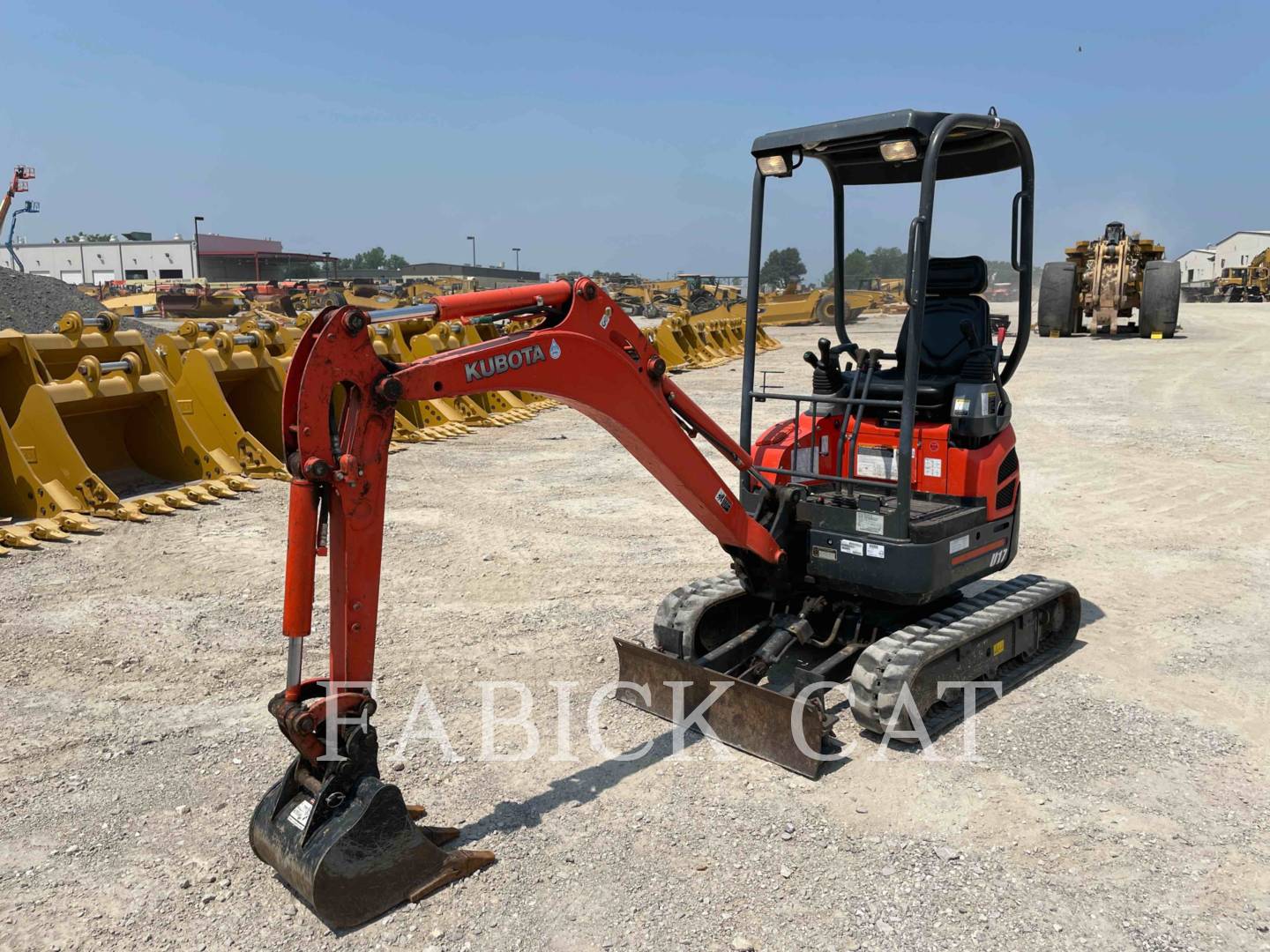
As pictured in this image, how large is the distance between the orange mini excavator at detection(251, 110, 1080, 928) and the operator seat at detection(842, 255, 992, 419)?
0.05 feet

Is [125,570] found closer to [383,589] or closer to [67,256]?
[383,589]

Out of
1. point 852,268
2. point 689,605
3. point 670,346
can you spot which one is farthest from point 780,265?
point 670,346

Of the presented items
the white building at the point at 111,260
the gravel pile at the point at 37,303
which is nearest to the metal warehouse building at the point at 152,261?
the white building at the point at 111,260

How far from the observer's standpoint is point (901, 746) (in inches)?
177

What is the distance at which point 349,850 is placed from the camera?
3260 millimetres

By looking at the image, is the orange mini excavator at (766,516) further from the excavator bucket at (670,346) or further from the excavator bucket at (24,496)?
the excavator bucket at (670,346)

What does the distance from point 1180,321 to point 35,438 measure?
94.0 feet

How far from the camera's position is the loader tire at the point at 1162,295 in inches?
896

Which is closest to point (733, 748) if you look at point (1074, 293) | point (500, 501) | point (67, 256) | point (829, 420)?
point (829, 420)

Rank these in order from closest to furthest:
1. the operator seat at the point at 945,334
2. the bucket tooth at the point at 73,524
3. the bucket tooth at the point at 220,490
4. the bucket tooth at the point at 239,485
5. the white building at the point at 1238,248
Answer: the operator seat at the point at 945,334, the bucket tooth at the point at 73,524, the bucket tooth at the point at 220,490, the bucket tooth at the point at 239,485, the white building at the point at 1238,248

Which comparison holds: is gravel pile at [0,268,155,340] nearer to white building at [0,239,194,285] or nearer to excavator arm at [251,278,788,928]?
excavator arm at [251,278,788,928]

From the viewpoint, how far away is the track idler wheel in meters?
3.24

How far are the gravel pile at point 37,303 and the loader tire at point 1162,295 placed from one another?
21.1 meters

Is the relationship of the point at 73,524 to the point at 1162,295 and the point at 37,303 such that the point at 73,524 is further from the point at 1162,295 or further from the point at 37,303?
the point at 1162,295
